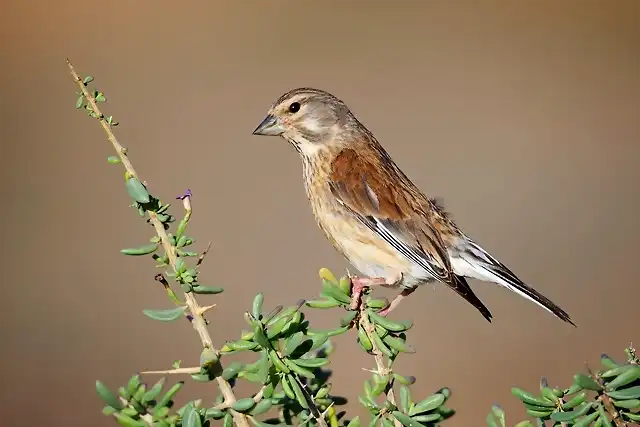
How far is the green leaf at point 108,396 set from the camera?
159 cm

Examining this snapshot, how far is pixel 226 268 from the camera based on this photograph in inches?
308

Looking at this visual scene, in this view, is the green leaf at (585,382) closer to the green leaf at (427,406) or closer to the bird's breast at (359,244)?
the green leaf at (427,406)

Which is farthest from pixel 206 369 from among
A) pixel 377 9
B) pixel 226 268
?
pixel 377 9

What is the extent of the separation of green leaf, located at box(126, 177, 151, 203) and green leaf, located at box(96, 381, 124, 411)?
0.36m

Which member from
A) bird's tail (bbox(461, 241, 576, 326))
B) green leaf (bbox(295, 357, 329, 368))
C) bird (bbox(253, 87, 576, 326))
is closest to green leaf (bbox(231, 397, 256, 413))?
green leaf (bbox(295, 357, 329, 368))

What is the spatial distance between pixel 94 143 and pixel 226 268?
128 inches

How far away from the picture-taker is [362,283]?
3289 mm

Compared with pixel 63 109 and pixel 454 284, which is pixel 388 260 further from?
pixel 63 109

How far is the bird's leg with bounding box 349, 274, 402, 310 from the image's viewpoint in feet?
7.43

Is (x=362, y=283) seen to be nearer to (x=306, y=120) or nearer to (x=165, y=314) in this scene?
(x=306, y=120)

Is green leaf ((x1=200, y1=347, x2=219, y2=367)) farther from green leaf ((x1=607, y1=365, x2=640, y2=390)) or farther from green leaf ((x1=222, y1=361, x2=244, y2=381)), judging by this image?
green leaf ((x1=607, y1=365, x2=640, y2=390))

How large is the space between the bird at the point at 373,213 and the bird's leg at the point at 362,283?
1 centimetres

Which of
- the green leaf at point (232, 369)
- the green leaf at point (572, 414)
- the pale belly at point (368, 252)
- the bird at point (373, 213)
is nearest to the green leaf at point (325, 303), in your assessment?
the green leaf at point (232, 369)

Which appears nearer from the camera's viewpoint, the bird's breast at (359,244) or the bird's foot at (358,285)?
the bird's foot at (358,285)
